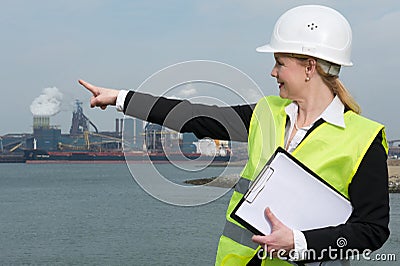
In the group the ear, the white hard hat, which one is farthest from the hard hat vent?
the ear

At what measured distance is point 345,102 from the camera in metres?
2.19

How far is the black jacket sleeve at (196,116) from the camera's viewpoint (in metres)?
2.29

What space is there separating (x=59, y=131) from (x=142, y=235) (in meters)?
61.7

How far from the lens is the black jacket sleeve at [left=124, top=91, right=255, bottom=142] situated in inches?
90.1

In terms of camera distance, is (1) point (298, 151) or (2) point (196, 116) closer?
(1) point (298, 151)

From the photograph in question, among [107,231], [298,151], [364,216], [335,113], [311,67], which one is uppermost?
[311,67]

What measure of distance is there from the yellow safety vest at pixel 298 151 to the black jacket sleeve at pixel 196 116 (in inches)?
2.1

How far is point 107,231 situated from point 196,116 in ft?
116

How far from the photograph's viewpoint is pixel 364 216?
2033mm

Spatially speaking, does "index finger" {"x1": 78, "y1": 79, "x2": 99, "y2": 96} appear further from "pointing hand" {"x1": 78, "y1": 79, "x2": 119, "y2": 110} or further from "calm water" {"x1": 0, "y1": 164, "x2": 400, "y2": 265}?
"calm water" {"x1": 0, "y1": 164, "x2": 400, "y2": 265}

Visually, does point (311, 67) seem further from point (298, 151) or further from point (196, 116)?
point (196, 116)

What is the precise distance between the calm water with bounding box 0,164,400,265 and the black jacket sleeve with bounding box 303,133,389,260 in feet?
77.5

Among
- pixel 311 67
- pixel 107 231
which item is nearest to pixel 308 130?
pixel 311 67

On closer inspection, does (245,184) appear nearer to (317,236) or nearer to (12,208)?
(317,236)
